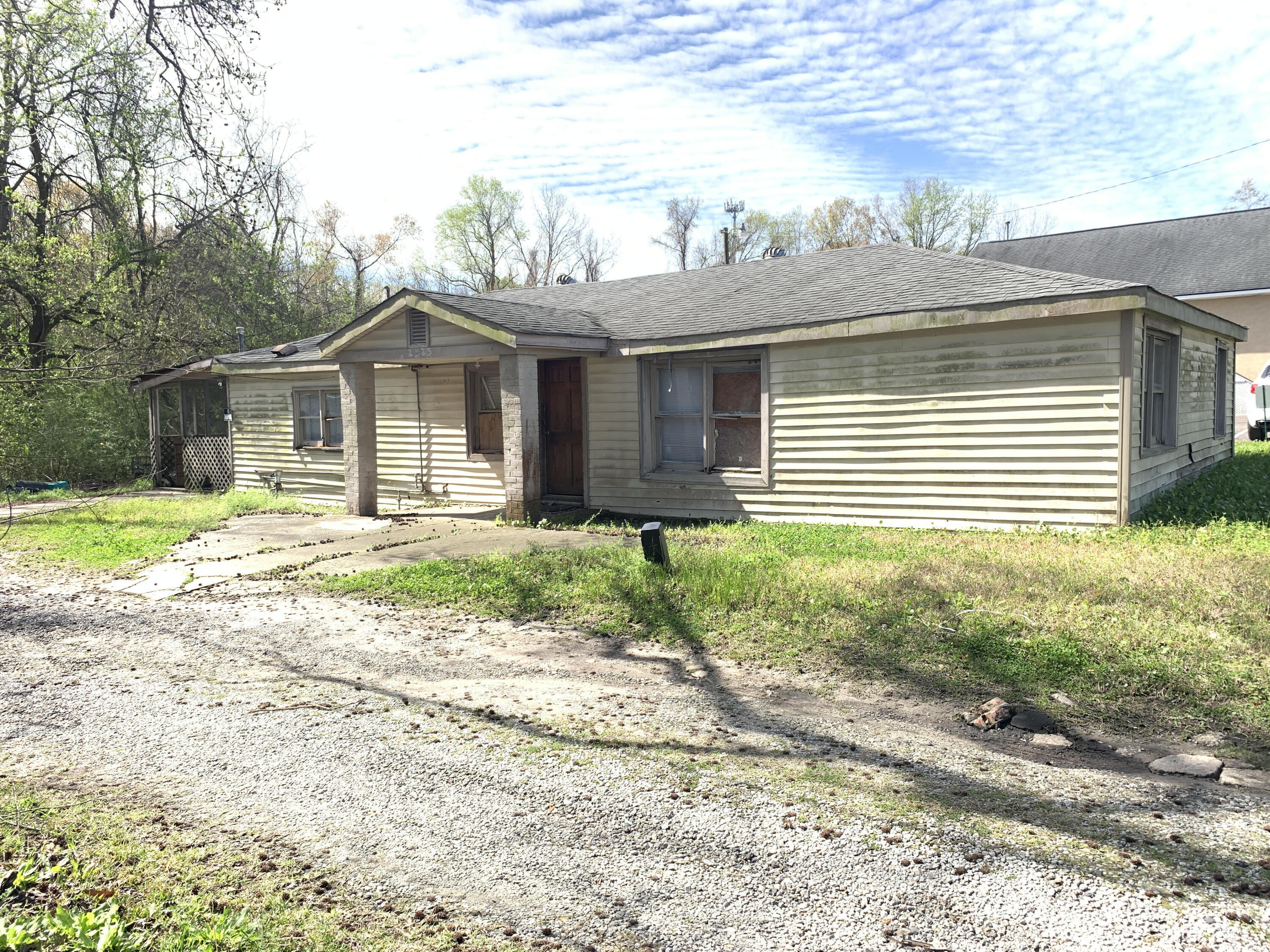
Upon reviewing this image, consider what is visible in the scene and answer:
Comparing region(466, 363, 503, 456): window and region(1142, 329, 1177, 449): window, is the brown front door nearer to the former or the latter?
region(466, 363, 503, 456): window

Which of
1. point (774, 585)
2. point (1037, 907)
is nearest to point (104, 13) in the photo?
point (774, 585)

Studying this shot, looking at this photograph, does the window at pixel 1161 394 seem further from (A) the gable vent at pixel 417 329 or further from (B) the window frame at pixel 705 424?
(A) the gable vent at pixel 417 329

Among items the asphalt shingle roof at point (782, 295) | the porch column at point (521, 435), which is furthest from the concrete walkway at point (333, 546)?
the asphalt shingle roof at point (782, 295)

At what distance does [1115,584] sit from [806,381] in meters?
5.15

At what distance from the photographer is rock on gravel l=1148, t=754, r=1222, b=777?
429cm

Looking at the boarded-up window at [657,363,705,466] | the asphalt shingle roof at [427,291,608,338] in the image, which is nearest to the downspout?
the asphalt shingle roof at [427,291,608,338]

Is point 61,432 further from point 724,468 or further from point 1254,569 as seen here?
point 1254,569

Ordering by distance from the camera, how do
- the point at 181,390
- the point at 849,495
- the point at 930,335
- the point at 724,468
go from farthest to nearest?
the point at 181,390 → the point at 724,468 → the point at 849,495 → the point at 930,335

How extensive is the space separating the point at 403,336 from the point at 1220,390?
13.8m

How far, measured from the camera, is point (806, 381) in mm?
11445

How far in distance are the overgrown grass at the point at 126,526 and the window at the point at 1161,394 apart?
12867 millimetres

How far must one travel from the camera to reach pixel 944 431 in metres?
10.5

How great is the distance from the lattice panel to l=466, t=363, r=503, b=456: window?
760 centimetres

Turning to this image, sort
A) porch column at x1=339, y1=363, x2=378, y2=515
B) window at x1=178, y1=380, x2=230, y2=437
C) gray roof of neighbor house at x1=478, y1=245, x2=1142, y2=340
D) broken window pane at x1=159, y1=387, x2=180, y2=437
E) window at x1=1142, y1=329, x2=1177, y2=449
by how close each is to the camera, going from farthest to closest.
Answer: broken window pane at x1=159, y1=387, x2=180, y2=437, window at x1=178, y1=380, x2=230, y2=437, porch column at x1=339, y1=363, x2=378, y2=515, window at x1=1142, y1=329, x2=1177, y2=449, gray roof of neighbor house at x1=478, y1=245, x2=1142, y2=340
